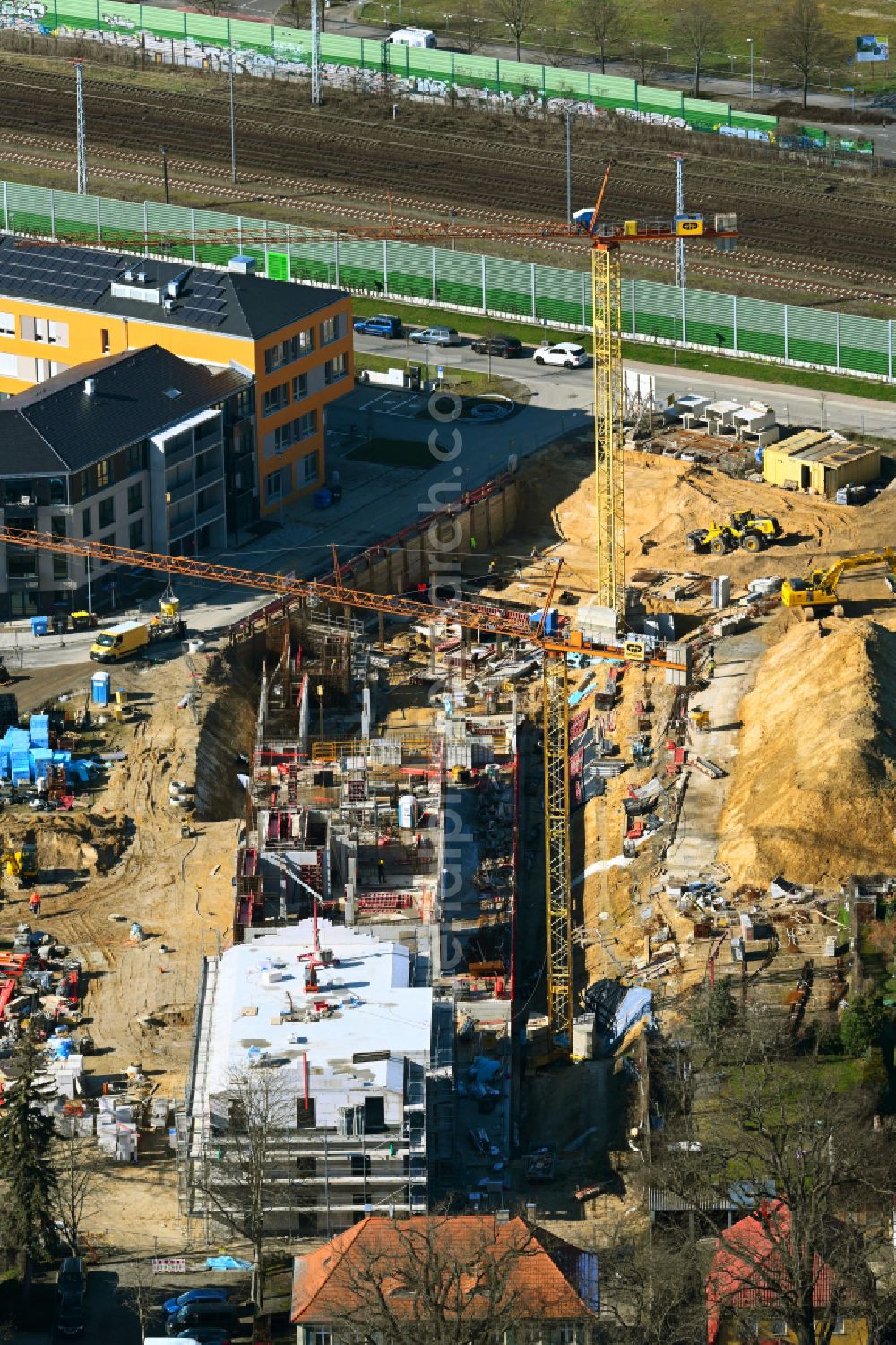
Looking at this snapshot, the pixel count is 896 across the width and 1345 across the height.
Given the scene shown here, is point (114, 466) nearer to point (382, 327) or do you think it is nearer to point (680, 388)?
point (382, 327)

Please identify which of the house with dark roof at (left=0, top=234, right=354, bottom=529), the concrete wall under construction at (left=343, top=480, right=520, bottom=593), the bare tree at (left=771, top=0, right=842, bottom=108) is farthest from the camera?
the bare tree at (left=771, top=0, right=842, bottom=108)

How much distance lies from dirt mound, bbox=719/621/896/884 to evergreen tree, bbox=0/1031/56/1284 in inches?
1063

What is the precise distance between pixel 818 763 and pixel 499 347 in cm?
5138

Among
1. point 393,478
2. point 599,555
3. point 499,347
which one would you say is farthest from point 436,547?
point 499,347

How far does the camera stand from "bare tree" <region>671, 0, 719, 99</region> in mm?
192125

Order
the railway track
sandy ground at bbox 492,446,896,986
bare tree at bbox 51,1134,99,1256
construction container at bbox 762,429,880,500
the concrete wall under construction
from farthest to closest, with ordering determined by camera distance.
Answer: the railway track → construction container at bbox 762,429,880,500 → the concrete wall under construction → sandy ground at bbox 492,446,896,986 → bare tree at bbox 51,1134,99,1256

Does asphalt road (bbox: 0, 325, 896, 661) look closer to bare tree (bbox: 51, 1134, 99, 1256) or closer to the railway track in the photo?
the railway track

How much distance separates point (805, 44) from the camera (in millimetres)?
188375

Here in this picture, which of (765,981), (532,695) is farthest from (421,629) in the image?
(765,981)

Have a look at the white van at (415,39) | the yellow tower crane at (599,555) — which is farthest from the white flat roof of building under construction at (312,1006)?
the white van at (415,39)

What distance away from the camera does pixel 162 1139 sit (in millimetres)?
91625

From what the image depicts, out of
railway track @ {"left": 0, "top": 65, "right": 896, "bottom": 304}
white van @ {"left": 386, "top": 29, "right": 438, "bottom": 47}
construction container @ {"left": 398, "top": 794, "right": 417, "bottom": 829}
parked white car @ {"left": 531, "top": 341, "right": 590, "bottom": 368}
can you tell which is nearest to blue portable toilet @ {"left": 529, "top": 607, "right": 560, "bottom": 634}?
construction container @ {"left": 398, "top": 794, "right": 417, "bottom": 829}

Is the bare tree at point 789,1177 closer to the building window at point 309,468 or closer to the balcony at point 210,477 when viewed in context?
the balcony at point 210,477

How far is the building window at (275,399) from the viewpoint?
13262 centimetres
